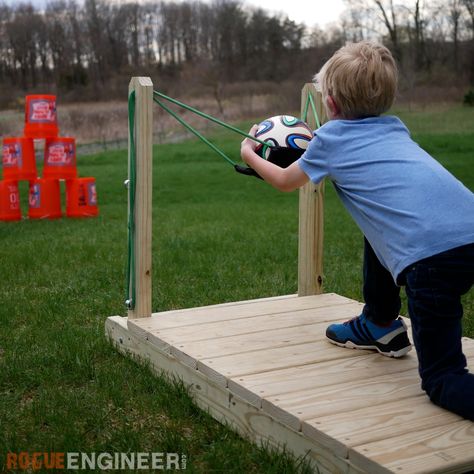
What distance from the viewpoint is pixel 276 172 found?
315 cm

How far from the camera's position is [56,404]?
3.09 metres

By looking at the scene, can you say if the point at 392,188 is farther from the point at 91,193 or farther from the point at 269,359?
the point at 91,193

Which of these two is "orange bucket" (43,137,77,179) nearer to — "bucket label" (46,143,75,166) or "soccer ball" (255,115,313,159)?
"bucket label" (46,143,75,166)

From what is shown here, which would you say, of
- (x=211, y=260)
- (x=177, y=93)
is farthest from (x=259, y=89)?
(x=211, y=260)

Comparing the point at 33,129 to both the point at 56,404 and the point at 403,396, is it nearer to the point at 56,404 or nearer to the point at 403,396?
the point at 56,404

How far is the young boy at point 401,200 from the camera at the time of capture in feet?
8.43

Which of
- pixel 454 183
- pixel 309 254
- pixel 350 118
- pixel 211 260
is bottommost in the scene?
pixel 211 260

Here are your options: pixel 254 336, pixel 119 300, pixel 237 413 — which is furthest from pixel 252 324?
pixel 119 300

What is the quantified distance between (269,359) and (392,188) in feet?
3.02

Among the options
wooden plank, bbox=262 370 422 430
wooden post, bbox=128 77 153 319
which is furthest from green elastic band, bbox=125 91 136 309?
wooden plank, bbox=262 370 422 430

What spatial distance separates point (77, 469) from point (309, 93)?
8.10ft

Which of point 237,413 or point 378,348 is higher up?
point 378,348

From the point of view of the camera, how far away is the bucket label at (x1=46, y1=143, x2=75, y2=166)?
10117 mm

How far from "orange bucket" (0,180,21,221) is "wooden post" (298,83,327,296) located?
6.61 m
